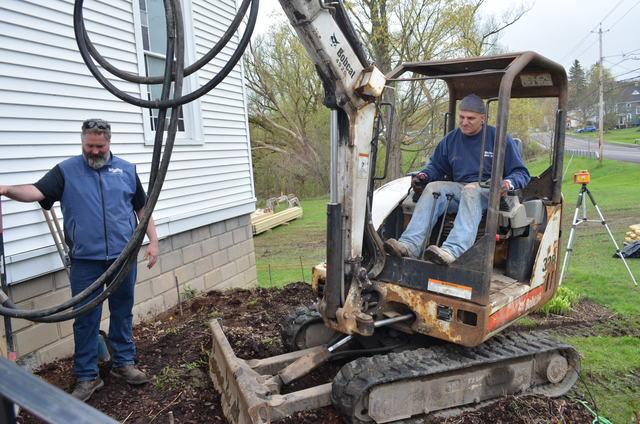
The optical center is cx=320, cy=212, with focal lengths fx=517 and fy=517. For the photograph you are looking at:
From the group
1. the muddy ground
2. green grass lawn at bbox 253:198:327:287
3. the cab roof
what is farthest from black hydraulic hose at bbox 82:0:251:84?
green grass lawn at bbox 253:198:327:287

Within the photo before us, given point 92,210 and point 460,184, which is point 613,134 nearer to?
point 460,184

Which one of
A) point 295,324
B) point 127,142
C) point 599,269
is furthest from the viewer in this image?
point 599,269

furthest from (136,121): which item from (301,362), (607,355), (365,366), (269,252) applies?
(269,252)

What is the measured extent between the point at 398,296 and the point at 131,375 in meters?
2.20

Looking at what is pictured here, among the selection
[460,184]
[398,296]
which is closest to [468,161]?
[460,184]

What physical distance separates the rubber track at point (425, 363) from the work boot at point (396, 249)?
28.1 inches

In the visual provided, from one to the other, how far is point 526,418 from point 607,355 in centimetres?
181

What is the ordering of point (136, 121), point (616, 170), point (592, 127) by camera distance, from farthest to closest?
point (592, 127) < point (616, 170) < point (136, 121)

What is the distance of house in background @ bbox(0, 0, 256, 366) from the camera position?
451 centimetres

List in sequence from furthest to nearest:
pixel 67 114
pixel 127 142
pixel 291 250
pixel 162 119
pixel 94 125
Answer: pixel 291 250 → pixel 127 142 → pixel 67 114 → pixel 94 125 → pixel 162 119

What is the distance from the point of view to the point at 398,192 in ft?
15.5

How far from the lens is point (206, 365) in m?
4.48

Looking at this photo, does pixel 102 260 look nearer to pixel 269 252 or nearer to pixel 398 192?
pixel 398 192

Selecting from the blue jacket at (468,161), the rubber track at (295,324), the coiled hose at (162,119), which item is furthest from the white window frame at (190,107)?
the coiled hose at (162,119)
